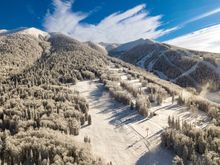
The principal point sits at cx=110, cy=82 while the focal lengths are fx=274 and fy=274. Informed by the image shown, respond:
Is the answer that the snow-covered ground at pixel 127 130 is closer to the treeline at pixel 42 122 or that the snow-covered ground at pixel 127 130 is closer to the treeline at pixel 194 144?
the treeline at pixel 194 144

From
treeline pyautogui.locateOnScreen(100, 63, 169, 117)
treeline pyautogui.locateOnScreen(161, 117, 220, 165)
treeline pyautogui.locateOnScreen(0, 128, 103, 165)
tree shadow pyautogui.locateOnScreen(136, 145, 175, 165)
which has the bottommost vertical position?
tree shadow pyautogui.locateOnScreen(136, 145, 175, 165)

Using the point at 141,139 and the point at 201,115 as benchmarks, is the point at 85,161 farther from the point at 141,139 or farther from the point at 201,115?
the point at 201,115

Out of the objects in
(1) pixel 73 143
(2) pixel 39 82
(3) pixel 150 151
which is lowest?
(3) pixel 150 151

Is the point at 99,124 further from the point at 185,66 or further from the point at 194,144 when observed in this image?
the point at 185,66

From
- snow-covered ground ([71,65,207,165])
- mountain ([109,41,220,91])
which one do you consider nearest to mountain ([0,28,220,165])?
snow-covered ground ([71,65,207,165])

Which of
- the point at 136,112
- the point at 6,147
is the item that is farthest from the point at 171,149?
the point at 6,147

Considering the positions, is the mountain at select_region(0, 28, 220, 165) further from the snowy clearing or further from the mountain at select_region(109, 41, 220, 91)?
the mountain at select_region(109, 41, 220, 91)
